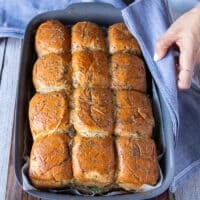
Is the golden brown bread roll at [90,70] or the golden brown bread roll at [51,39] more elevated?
the golden brown bread roll at [51,39]

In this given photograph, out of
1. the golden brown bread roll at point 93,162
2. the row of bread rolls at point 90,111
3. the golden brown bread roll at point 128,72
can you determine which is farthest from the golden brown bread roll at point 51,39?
the golden brown bread roll at point 93,162

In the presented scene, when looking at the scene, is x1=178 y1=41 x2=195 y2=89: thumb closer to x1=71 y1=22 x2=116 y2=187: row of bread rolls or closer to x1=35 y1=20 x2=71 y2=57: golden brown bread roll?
x1=71 y1=22 x2=116 y2=187: row of bread rolls

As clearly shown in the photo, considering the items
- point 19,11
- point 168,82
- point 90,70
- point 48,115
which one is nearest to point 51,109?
point 48,115

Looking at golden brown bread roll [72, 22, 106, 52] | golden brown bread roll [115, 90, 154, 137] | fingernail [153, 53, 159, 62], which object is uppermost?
golden brown bread roll [72, 22, 106, 52]

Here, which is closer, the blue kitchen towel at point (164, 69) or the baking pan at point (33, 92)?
the baking pan at point (33, 92)

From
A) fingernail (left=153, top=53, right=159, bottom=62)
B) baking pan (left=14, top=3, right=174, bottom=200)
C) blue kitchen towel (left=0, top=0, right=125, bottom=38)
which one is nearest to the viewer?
baking pan (left=14, top=3, right=174, bottom=200)

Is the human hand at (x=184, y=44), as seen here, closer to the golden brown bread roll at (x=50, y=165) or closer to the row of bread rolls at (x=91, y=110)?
the row of bread rolls at (x=91, y=110)

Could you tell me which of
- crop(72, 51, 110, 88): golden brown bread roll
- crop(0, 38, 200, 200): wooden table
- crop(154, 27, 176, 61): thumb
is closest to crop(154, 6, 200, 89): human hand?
crop(154, 27, 176, 61): thumb

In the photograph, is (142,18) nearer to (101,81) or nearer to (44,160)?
(101,81)

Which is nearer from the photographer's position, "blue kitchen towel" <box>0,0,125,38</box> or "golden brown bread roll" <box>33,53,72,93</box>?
"golden brown bread roll" <box>33,53,72,93</box>
